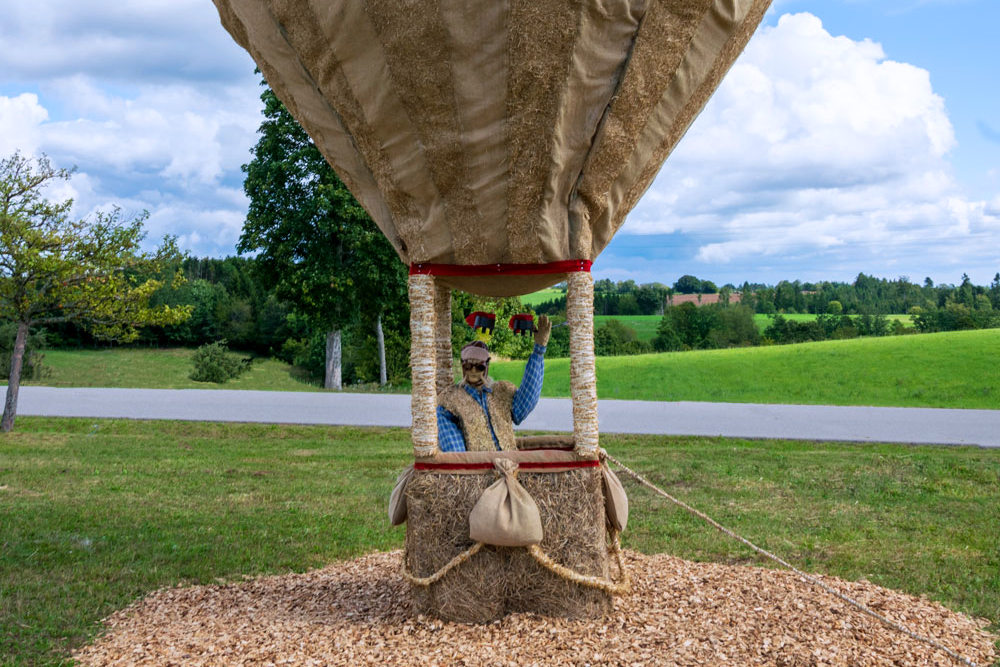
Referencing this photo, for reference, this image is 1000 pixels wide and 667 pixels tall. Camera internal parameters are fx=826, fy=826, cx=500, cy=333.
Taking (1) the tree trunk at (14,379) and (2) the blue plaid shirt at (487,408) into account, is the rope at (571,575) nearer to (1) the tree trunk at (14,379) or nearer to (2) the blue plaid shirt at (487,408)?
(2) the blue plaid shirt at (487,408)

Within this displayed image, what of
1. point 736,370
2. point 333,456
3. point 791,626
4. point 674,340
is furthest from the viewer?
point 674,340

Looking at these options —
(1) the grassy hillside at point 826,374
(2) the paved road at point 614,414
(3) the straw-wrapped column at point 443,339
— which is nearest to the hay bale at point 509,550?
(3) the straw-wrapped column at point 443,339

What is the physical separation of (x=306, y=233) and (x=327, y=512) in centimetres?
1422

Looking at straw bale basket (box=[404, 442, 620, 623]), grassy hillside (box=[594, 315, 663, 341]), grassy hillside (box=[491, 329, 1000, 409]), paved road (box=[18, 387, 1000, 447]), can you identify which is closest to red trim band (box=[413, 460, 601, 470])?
straw bale basket (box=[404, 442, 620, 623])

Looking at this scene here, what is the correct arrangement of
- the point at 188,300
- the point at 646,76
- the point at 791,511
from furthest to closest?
the point at 188,300
the point at 791,511
the point at 646,76

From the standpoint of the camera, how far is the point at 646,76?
471 cm

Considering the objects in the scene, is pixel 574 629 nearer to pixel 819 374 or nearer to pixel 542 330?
pixel 542 330

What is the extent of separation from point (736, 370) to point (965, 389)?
5957 millimetres

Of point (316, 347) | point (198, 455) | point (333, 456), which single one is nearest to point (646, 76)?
point (333, 456)

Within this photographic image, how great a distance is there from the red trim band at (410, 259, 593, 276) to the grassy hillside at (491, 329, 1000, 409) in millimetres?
16437

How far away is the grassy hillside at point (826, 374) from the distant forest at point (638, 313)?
182 inches

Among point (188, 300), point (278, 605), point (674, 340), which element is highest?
point (188, 300)

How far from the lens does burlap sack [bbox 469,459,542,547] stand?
15.9 feet

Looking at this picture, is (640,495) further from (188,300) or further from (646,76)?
(188,300)
